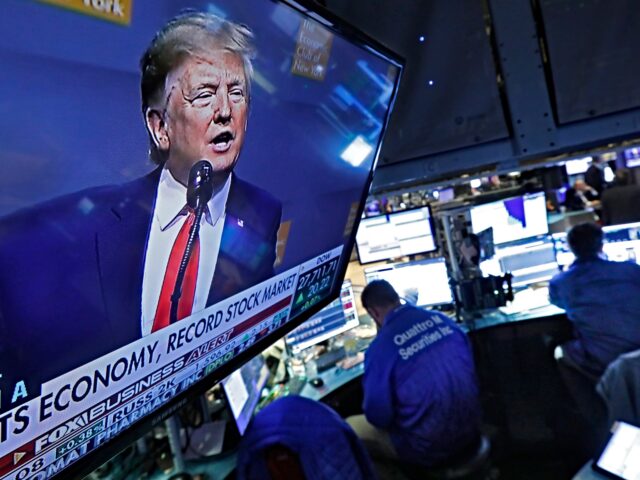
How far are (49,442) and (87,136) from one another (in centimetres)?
53

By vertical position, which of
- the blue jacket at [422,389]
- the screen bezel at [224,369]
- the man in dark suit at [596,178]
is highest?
the man in dark suit at [596,178]

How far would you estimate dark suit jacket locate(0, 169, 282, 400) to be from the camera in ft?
1.96

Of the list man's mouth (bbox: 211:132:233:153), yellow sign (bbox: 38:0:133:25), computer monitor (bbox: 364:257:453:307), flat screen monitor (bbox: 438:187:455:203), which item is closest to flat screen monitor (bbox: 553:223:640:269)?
A: computer monitor (bbox: 364:257:453:307)

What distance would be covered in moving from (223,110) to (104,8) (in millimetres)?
271

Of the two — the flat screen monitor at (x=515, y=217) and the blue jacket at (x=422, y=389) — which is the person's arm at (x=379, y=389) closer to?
the blue jacket at (x=422, y=389)

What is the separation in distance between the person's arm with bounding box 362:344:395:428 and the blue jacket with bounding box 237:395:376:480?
473 mm

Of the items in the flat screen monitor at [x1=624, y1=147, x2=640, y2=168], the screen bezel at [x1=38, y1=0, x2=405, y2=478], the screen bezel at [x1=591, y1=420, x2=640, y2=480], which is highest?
the flat screen monitor at [x1=624, y1=147, x2=640, y2=168]

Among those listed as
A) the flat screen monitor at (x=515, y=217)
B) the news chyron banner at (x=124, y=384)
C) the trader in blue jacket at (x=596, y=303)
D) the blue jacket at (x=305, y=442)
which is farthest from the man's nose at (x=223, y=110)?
the flat screen monitor at (x=515, y=217)

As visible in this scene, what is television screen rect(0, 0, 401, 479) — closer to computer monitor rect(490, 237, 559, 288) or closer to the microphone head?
the microphone head

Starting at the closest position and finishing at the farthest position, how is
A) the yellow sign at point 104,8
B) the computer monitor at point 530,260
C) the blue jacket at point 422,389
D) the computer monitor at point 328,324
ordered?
1. the yellow sign at point 104,8
2. the blue jacket at point 422,389
3. the computer monitor at point 328,324
4. the computer monitor at point 530,260

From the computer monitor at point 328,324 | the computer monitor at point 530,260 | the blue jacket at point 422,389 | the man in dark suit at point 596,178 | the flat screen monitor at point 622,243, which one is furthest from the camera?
the man in dark suit at point 596,178

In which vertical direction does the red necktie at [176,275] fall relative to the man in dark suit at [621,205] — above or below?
below

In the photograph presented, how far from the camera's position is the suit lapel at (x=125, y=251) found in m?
0.71

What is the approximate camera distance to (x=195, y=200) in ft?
2.85
